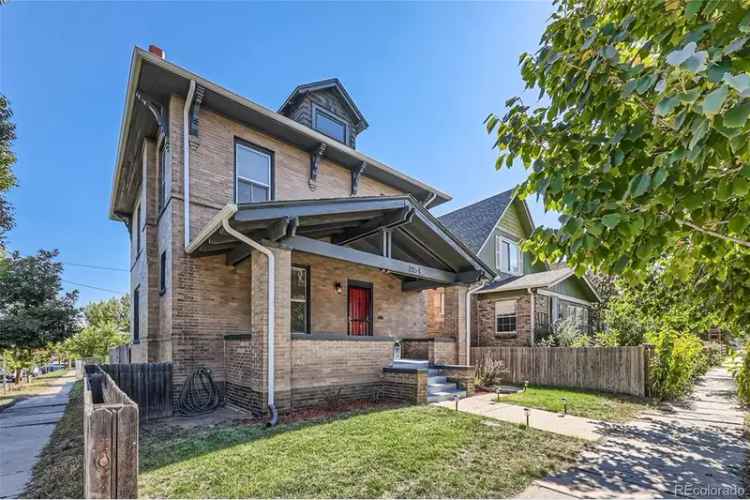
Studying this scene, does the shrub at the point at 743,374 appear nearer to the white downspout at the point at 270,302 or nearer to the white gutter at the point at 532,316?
the white gutter at the point at 532,316

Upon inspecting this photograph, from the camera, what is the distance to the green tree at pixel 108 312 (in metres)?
36.0

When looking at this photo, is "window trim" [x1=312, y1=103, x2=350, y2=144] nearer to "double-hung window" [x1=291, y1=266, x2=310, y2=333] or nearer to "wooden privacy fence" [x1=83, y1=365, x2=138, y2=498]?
"double-hung window" [x1=291, y1=266, x2=310, y2=333]

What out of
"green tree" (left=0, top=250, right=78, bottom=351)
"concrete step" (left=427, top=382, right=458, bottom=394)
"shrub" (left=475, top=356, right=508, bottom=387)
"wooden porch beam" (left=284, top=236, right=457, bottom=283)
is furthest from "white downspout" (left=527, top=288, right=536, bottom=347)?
"green tree" (left=0, top=250, right=78, bottom=351)

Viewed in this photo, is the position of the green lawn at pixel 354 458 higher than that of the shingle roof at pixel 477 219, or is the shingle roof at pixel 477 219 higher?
the shingle roof at pixel 477 219

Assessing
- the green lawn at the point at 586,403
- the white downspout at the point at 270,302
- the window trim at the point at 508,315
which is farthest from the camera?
the window trim at the point at 508,315

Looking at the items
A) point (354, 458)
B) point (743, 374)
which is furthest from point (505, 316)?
point (354, 458)

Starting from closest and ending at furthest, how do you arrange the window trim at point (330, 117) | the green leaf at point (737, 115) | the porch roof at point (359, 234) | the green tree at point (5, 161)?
1. the green leaf at point (737, 115)
2. the porch roof at point (359, 234)
3. the green tree at point (5, 161)
4. the window trim at point (330, 117)

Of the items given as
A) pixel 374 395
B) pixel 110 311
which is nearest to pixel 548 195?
pixel 374 395

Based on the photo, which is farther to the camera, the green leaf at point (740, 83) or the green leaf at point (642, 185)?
the green leaf at point (642, 185)

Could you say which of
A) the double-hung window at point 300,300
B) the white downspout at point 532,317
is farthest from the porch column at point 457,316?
the white downspout at point 532,317

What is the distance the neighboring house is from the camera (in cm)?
1505

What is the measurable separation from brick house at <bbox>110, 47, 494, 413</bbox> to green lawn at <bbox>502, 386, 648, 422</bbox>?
1.73 m

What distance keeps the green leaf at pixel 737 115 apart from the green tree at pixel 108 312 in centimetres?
4090

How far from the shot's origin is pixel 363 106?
1348 centimetres
